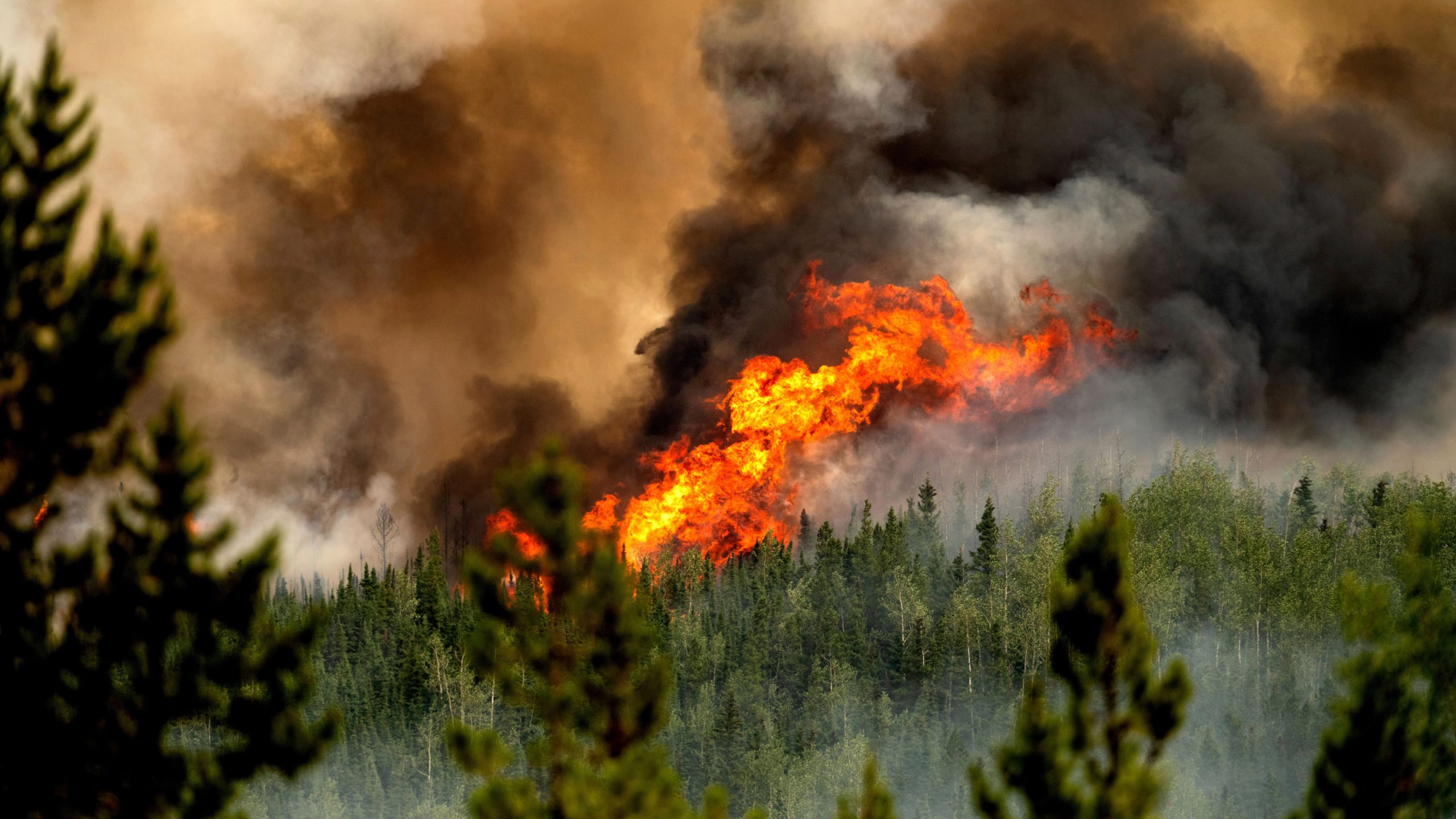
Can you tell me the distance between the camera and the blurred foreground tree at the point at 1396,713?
32281 millimetres

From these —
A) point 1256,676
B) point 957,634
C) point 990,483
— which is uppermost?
point 990,483

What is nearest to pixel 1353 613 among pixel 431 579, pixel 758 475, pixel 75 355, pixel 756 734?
pixel 75 355

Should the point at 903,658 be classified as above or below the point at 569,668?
above

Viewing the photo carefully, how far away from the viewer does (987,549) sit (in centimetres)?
14250

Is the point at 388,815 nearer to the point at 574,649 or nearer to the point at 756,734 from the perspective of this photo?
the point at 756,734

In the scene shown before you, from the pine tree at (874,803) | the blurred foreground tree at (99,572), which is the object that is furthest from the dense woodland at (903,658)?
the blurred foreground tree at (99,572)

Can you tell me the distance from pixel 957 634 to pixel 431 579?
63.9 meters

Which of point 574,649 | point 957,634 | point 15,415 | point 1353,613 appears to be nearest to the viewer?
point 15,415

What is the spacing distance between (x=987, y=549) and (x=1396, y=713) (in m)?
111

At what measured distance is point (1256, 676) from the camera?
109812 mm

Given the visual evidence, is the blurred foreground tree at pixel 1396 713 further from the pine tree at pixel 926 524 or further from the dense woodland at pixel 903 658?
the pine tree at pixel 926 524

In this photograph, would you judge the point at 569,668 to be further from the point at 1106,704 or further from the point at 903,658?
the point at 903,658

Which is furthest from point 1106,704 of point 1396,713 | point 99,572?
point 99,572

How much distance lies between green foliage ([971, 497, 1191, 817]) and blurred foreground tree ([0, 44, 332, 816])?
58.5 feet
